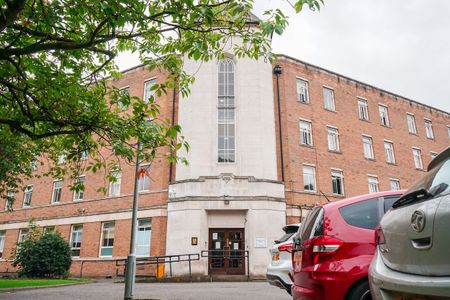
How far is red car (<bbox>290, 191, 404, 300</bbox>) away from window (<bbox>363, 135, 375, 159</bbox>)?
23.1 m

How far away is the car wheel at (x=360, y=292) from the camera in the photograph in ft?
11.8

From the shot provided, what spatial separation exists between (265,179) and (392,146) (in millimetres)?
13611

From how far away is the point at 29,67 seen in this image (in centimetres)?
682

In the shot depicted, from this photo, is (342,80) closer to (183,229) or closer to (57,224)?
(183,229)

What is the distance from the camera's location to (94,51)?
6.54 metres

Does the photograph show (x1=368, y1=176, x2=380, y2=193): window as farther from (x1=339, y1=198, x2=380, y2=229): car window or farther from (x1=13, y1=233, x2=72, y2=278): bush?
(x1=339, y1=198, x2=380, y2=229): car window

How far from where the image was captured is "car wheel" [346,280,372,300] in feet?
11.8

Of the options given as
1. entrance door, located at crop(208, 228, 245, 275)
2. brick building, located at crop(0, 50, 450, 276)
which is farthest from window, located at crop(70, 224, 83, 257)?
entrance door, located at crop(208, 228, 245, 275)

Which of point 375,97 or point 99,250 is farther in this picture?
point 375,97

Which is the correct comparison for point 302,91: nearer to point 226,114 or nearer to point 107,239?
point 226,114

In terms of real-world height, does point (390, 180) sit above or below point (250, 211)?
above

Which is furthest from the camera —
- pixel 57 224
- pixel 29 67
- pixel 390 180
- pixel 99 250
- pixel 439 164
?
Result: pixel 390 180

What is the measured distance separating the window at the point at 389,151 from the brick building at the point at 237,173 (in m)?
0.11

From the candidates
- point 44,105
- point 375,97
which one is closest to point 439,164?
point 44,105
